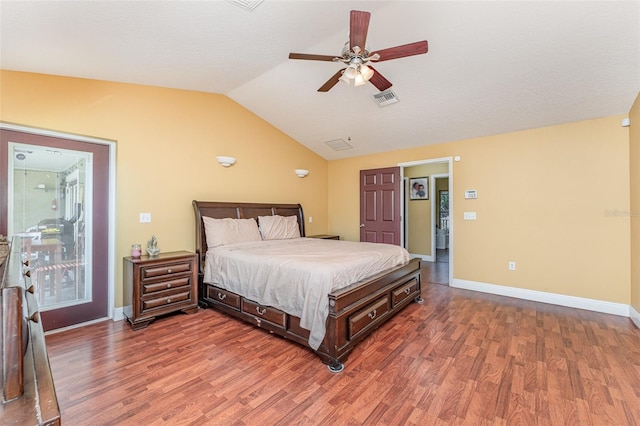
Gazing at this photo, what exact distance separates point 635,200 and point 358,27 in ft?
12.2

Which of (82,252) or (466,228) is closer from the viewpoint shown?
(82,252)

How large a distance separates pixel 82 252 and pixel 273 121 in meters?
3.27

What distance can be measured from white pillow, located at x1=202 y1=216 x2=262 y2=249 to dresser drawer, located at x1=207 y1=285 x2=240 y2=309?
568 mm

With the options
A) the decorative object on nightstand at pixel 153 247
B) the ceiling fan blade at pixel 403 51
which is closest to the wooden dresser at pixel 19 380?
the ceiling fan blade at pixel 403 51

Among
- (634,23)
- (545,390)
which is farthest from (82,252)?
(634,23)

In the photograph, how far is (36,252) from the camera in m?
2.77

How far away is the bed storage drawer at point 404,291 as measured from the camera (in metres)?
3.14

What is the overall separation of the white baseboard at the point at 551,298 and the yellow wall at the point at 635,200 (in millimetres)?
177

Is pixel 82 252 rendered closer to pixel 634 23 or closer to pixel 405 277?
pixel 405 277

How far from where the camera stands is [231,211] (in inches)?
163

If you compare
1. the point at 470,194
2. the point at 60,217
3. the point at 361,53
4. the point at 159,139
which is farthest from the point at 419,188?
the point at 60,217

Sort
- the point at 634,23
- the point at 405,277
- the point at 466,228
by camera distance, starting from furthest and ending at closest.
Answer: the point at 466,228, the point at 405,277, the point at 634,23

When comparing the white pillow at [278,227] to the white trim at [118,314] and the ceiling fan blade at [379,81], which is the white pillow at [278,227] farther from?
the ceiling fan blade at [379,81]

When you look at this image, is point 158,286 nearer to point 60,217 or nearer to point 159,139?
point 60,217
